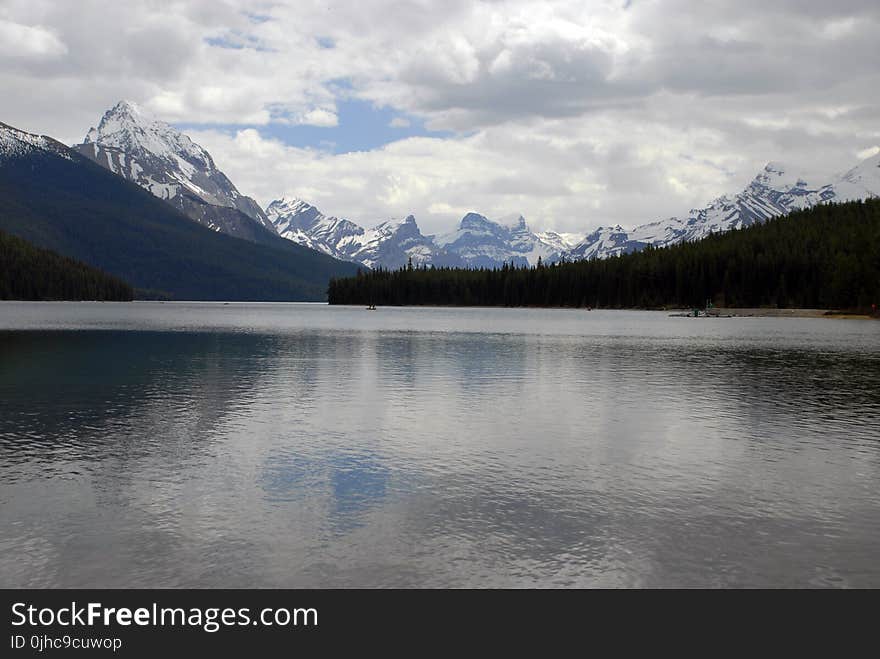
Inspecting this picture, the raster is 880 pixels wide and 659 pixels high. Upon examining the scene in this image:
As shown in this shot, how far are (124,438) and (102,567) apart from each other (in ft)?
56.1

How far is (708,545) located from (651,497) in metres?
4.99

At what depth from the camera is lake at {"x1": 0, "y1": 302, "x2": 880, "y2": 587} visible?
19.0 m

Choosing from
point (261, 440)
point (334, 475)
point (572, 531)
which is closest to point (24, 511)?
point (334, 475)

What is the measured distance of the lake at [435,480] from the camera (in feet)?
62.4

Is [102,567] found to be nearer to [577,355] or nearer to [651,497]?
[651,497]

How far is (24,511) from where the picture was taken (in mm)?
23188

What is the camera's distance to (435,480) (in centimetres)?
2777
